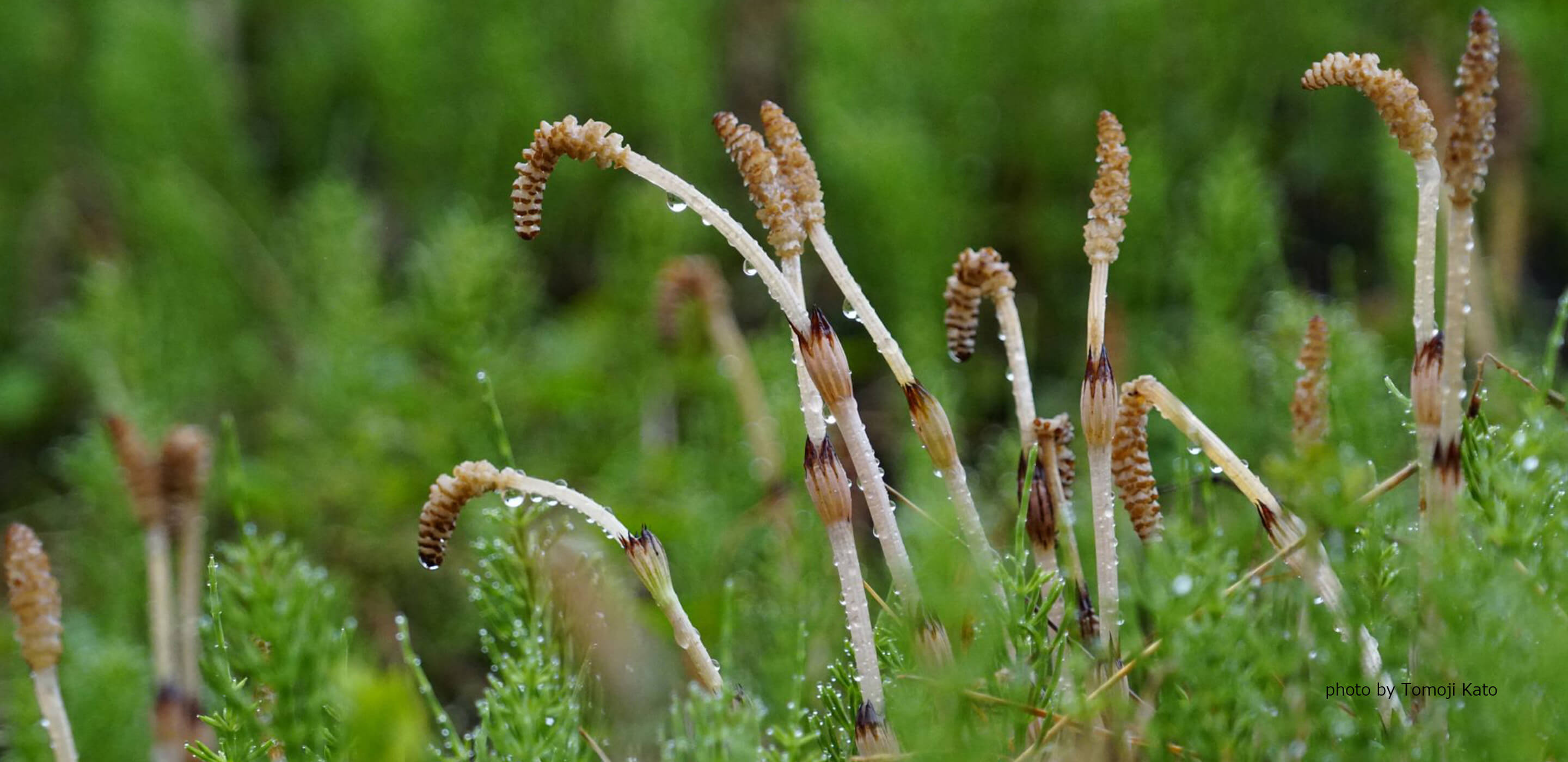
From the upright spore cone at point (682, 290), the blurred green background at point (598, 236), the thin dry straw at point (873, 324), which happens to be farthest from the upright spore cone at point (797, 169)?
the upright spore cone at point (682, 290)

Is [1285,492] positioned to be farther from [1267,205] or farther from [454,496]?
[1267,205]

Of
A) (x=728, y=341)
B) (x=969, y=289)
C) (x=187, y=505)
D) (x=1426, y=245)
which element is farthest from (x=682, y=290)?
(x=1426, y=245)

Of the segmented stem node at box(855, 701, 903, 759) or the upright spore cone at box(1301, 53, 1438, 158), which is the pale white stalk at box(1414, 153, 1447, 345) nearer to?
the upright spore cone at box(1301, 53, 1438, 158)

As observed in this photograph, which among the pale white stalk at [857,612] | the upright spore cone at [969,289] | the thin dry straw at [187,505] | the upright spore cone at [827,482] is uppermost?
the thin dry straw at [187,505]

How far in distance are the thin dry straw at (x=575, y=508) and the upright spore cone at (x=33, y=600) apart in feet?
0.63

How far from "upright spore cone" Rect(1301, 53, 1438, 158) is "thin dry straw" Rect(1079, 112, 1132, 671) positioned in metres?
0.07

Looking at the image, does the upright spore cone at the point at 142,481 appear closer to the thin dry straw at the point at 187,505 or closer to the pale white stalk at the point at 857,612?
the thin dry straw at the point at 187,505

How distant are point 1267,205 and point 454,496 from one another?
0.95 m

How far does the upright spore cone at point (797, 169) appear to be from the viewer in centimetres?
48

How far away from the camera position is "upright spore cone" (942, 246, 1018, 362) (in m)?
0.52

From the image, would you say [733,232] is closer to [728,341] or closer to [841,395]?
[841,395]

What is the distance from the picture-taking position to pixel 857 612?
46 cm

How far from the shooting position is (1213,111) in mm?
1618

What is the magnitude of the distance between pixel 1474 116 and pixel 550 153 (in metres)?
0.29
